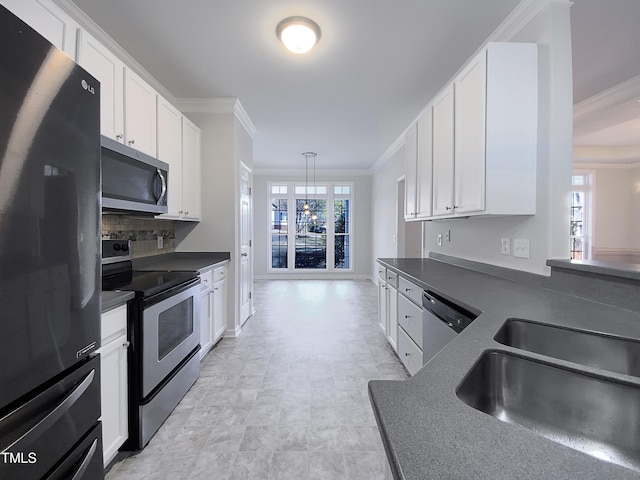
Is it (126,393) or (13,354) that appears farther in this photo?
(126,393)

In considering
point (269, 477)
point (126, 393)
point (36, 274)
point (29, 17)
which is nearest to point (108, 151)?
point (29, 17)

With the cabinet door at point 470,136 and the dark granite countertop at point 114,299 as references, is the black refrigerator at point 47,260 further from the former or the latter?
the cabinet door at point 470,136

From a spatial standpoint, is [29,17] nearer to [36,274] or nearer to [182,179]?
[36,274]

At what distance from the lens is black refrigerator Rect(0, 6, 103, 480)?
84 cm

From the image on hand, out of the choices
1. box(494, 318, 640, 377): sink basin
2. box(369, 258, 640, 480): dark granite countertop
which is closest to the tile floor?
box(494, 318, 640, 377): sink basin

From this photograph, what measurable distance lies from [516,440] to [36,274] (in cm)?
127

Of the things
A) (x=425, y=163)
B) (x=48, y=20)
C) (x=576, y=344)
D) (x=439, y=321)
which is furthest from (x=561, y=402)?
(x=48, y=20)

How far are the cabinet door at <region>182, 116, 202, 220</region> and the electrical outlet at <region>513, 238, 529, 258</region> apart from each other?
2873 mm

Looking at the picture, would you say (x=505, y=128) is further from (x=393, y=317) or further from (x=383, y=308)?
(x=383, y=308)

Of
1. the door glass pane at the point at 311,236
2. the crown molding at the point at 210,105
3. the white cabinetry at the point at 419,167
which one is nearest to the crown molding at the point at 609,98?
the white cabinetry at the point at 419,167

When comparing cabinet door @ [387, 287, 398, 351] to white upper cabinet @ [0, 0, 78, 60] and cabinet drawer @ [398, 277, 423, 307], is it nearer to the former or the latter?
cabinet drawer @ [398, 277, 423, 307]

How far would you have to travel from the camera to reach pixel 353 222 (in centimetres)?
779

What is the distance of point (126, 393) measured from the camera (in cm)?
167

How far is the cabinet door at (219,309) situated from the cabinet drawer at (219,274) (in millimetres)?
45
